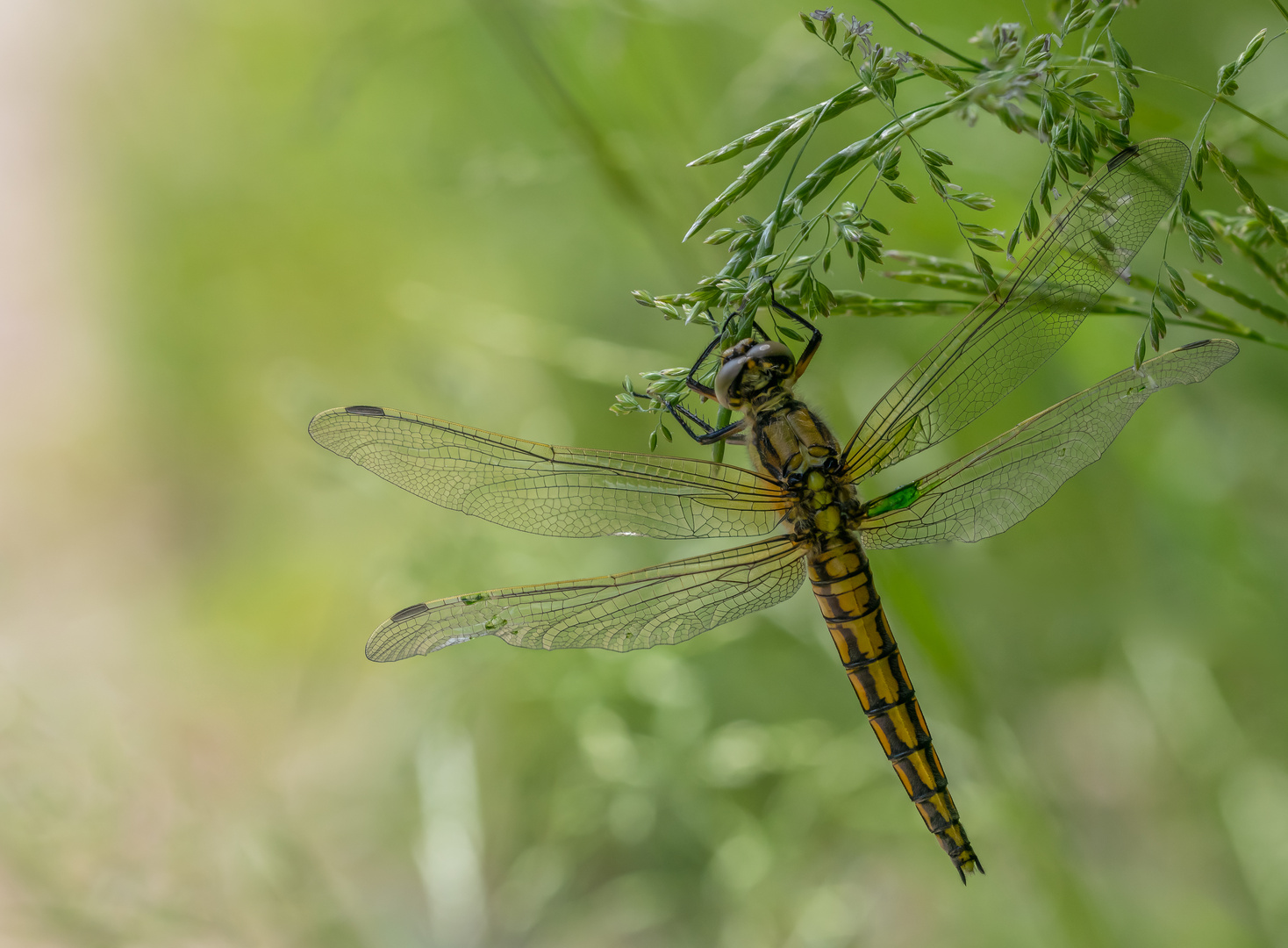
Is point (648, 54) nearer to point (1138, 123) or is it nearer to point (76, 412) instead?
point (1138, 123)

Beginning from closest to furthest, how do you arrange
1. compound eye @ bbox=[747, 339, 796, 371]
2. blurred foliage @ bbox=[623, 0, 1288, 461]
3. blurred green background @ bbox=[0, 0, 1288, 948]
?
blurred foliage @ bbox=[623, 0, 1288, 461] → compound eye @ bbox=[747, 339, 796, 371] → blurred green background @ bbox=[0, 0, 1288, 948]

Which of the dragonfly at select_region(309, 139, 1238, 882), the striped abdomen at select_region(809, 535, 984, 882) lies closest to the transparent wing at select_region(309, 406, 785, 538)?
the dragonfly at select_region(309, 139, 1238, 882)

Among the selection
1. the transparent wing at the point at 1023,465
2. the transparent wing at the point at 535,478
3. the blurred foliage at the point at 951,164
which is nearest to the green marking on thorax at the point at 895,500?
the transparent wing at the point at 1023,465

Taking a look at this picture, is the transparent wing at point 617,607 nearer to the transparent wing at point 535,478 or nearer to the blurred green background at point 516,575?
the transparent wing at point 535,478

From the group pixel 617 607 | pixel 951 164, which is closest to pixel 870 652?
pixel 617 607

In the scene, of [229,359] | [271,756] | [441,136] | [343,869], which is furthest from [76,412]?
[343,869]

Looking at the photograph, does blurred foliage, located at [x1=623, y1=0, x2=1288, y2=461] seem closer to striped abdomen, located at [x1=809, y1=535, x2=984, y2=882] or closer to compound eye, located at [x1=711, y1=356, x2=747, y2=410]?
compound eye, located at [x1=711, y1=356, x2=747, y2=410]

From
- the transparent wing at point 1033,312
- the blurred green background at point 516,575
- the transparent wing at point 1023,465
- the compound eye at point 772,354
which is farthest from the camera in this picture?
the blurred green background at point 516,575
